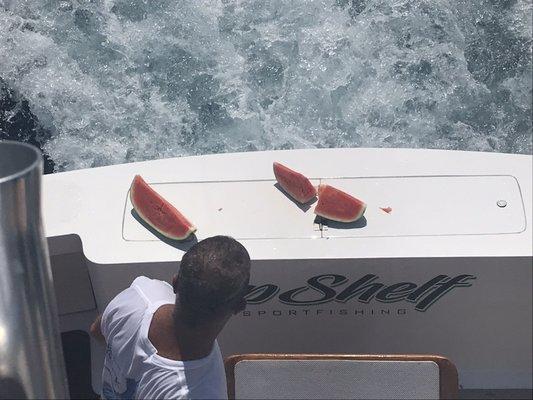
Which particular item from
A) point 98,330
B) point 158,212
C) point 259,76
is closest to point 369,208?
point 158,212

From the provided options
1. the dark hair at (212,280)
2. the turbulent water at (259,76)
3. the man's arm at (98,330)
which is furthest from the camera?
the turbulent water at (259,76)

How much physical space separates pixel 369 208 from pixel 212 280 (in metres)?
1.16

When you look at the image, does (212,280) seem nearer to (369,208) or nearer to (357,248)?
(357,248)

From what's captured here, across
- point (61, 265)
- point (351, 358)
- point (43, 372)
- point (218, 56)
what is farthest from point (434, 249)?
point (218, 56)

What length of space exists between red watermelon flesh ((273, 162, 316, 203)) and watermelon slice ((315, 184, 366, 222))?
0.07m

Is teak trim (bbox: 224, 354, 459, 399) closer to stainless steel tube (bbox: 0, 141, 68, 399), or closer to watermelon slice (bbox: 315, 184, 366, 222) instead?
watermelon slice (bbox: 315, 184, 366, 222)

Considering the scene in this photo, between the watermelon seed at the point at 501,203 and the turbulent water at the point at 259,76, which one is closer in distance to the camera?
the watermelon seed at the point at 501,203

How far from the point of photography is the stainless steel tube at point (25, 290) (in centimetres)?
104

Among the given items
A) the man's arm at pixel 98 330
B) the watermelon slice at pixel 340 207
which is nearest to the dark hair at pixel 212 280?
the man's arm at pixel 98 330

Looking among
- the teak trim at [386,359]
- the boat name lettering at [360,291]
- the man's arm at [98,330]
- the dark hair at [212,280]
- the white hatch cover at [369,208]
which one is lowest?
the teak trim at [386,359]

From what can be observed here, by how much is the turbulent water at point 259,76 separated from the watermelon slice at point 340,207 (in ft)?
5.61

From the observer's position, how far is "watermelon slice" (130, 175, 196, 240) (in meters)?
2.76

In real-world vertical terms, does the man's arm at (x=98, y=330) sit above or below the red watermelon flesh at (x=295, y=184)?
below

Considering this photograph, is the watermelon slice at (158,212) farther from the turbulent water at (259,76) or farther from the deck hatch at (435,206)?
the turbulent water at (259,76)
